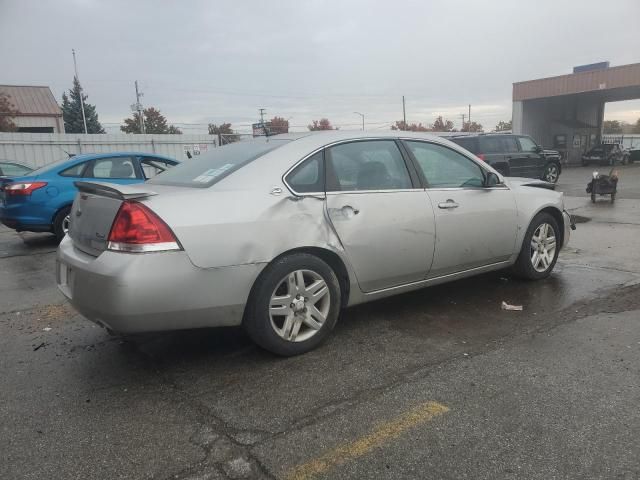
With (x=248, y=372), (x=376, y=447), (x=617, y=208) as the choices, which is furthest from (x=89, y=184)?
(x=617, y=208)

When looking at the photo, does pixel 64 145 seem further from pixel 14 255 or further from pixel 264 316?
pixel 264 316

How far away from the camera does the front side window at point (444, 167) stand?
14.0ft

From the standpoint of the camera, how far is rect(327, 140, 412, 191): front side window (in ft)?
12.4

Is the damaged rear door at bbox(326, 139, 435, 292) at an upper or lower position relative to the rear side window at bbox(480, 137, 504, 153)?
lower

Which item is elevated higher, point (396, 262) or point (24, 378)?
point (396, 262)

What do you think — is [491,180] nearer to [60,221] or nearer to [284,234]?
[284,234]

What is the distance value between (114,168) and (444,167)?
6.05 meters

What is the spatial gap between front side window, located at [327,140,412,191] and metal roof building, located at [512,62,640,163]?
94.4 ft

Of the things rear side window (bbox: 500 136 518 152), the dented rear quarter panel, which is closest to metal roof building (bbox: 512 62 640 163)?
rear side window (bbox: 500 136 518 152)

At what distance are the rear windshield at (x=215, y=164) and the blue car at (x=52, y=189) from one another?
431 centimetres

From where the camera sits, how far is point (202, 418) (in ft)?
9.11

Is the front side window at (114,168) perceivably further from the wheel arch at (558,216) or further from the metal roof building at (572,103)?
the metal roof building at (572,103)

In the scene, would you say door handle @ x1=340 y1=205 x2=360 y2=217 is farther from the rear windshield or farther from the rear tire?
the rear tire

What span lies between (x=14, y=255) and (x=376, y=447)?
7.20 metres
